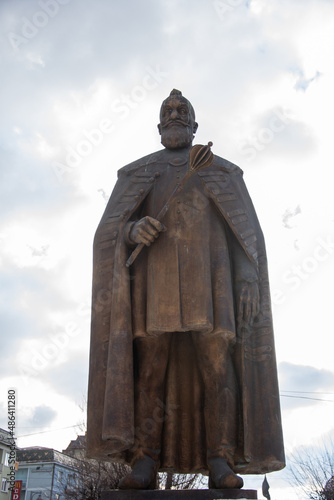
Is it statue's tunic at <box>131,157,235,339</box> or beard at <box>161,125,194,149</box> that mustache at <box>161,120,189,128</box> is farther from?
statue's tunic at <box>131,157,235,339</box>

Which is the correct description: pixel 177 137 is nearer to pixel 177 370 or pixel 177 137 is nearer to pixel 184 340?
pixel 184 340

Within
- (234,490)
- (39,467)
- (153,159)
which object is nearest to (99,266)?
(153,159)

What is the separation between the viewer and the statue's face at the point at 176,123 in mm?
6727

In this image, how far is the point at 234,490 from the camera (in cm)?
481

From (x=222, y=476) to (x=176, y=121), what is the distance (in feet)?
13.6

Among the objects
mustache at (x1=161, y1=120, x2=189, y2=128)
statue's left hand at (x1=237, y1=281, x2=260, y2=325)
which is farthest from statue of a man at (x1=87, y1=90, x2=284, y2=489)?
mustache at (x1=161, y1=120, x2=189, y2=128)

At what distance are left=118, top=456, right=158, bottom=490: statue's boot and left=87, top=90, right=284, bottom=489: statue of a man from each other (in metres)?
0.02

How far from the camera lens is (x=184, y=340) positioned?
611cm

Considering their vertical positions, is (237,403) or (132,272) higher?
(132,272)

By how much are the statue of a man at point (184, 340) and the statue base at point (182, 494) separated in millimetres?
274

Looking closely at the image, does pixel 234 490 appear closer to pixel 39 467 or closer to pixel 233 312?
pixel 233 312

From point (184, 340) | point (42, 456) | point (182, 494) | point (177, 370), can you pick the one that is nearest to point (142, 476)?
point (182, 494)

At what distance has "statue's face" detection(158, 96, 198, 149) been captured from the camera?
6727 millimetres

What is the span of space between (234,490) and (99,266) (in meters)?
2.77
